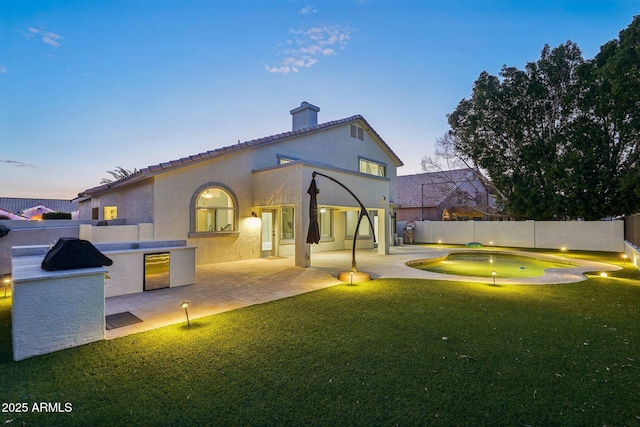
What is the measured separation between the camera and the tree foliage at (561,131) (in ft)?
47.8

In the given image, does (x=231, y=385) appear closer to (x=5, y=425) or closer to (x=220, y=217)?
(x=5, y=425)

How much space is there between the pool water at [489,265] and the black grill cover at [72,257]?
1006 centimetres

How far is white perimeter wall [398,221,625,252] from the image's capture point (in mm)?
16125

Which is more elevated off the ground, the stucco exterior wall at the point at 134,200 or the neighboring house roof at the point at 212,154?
the neighboring house roof at the point at 212,154

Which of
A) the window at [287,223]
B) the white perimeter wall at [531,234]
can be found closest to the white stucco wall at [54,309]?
the window at [287,223]

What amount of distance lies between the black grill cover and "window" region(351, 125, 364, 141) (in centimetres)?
1533

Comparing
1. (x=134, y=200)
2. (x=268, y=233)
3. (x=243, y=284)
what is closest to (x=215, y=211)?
(x=268, y=233)

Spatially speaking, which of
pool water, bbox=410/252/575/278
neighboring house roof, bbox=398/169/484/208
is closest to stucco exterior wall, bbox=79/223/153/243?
pool water, bbox=410/252/575/278

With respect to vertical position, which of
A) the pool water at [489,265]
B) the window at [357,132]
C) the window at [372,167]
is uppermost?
the window at [357,132]

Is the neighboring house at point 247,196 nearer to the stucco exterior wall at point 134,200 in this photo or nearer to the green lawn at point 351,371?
the stucco exterior wall at point 134,200

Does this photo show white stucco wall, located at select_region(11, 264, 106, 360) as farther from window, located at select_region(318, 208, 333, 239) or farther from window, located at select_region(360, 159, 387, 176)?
window, located at select_region(360, 159, 387, 176)

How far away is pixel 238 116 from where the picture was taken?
18438mm

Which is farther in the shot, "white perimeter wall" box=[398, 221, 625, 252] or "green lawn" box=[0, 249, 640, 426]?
"white perimeter wall" box=[398, 221, 625, 252]

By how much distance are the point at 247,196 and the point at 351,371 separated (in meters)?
10.4
